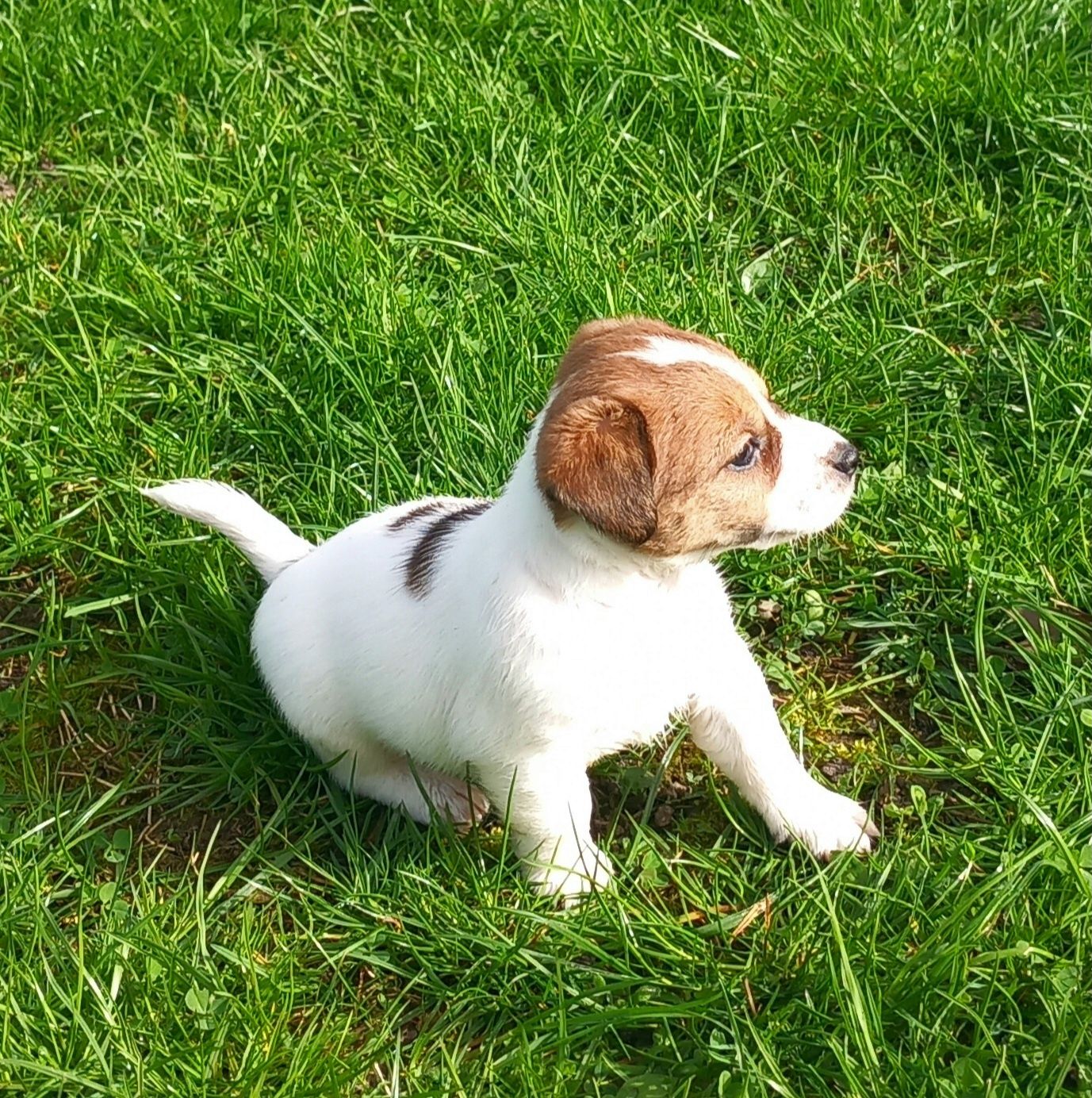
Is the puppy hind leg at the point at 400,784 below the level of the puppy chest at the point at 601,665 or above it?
below

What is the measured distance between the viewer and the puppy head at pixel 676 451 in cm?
259

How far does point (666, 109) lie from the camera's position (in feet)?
16.3

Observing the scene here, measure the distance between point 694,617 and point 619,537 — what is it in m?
0.46

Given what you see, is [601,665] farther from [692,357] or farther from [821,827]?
[821,827]

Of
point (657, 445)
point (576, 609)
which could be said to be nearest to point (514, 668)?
Answer: point (576, 609)

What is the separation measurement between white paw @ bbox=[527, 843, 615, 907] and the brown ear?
3.14 ft

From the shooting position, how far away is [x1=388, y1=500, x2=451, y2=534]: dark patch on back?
334 cm

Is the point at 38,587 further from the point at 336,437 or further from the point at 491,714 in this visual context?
the point at 491,714

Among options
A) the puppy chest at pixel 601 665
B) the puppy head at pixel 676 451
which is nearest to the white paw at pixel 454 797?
the puppy chest at pixel 601 665

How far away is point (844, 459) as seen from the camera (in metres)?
2.96

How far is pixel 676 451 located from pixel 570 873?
3.80 ft

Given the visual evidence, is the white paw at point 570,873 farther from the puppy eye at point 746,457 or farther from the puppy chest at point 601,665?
the puppy eye at point 746,457

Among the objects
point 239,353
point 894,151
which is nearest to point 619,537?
point 239,353

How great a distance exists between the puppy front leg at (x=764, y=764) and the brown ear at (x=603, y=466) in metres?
0.70
